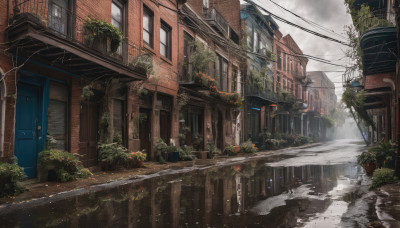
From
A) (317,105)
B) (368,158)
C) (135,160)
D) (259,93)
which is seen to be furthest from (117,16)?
(317,105)

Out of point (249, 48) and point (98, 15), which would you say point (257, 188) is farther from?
point (249, 48)

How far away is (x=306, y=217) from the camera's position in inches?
192

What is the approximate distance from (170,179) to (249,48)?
19.9 meters

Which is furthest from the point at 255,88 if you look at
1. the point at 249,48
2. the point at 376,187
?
the point at 376,187

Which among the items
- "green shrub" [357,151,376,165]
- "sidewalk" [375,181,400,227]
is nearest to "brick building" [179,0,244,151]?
"green shrub" [357,151,376,165]

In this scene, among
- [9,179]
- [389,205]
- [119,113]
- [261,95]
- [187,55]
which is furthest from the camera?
[261,95]

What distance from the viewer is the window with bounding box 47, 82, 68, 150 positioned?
905 centimetres

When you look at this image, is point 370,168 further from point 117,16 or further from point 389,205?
point 117,16

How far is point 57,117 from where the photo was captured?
30.8ft

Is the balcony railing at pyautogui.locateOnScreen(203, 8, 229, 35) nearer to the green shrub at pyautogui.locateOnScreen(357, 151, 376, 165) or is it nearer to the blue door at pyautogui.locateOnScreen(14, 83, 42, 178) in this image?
the green shrub at pyautogui.locateOnScreen(357, 151, 376, 165)

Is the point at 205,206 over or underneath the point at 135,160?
underneath

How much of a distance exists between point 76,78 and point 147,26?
586 centimetres

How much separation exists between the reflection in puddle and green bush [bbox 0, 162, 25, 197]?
1208 mm

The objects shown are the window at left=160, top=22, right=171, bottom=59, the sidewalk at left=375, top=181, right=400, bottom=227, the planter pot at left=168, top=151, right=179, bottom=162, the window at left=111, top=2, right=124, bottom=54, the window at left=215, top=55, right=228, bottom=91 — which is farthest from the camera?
the window at left=215, top=55, right=228, bottom=91
